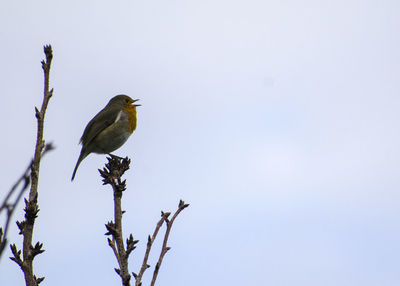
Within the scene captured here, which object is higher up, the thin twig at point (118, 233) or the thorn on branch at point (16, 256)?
the thin twig at point (118, 233)

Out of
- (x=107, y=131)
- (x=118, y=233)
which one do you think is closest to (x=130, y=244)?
(x=118, y=233)

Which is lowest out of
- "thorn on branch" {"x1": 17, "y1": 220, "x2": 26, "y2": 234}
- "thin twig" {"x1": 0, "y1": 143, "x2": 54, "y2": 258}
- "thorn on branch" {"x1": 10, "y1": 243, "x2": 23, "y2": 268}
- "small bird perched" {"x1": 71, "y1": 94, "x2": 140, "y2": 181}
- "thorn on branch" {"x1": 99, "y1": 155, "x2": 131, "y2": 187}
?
"thin twig" {"x1": 0, "y1": 143, "x2": 54, "y2": 258}

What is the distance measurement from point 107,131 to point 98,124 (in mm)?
253

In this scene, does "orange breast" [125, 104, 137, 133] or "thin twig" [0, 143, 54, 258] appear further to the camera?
"orange breast" [125, 104, 137, 133]

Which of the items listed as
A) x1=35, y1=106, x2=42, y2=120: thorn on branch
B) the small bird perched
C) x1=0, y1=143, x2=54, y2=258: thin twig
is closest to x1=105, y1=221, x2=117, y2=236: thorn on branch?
x1=35, y1=106, x2=42, y2=120: thorn on branch

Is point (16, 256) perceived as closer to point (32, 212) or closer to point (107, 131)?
point (32, 212)

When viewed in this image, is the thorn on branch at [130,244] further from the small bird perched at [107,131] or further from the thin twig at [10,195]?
the small bird perched at [107,131]

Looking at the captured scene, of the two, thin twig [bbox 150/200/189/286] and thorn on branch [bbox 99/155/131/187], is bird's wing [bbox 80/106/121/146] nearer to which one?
thorn on branch [bbox 99/155/131/187]

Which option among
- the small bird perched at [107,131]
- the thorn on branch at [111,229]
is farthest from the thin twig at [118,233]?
the small bird perched at [107,131]

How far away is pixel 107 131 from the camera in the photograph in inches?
341

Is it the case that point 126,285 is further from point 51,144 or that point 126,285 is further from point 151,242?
point 51,144

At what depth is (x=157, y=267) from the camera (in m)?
2.65

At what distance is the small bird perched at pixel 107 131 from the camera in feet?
28.3

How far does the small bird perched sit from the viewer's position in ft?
28.3
